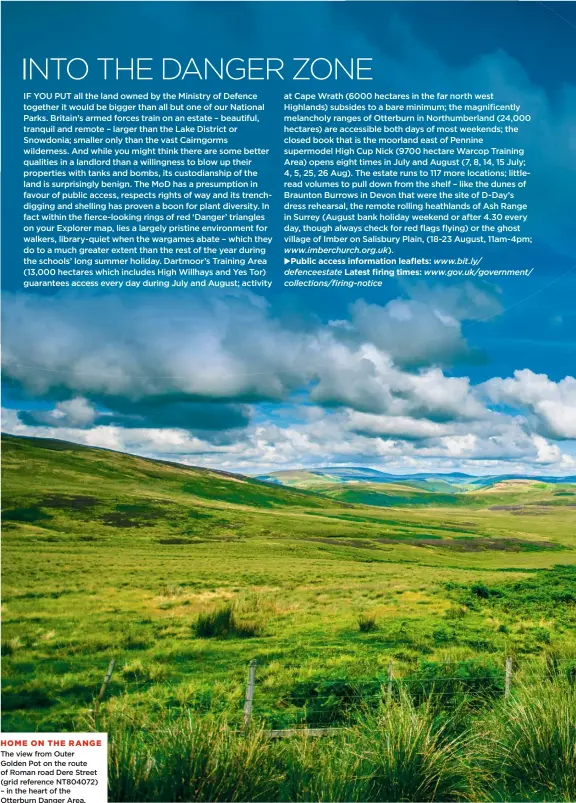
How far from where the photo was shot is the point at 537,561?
5212cm

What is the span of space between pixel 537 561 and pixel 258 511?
145 feet

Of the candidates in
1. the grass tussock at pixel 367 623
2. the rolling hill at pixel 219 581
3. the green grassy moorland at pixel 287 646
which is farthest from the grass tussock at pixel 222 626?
the grass tussock at pixel 367 623

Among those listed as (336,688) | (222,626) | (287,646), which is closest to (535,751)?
(336,688)

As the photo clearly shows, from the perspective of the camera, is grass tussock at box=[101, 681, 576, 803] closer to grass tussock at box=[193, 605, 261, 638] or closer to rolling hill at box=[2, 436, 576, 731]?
rolling hill at box=[2, 436, 576, 731]

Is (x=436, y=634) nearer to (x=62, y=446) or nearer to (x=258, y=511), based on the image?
(x=258, y=511)

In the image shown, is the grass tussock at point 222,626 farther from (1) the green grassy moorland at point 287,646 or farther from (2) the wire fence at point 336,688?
(2) the wire fence at point 336,688

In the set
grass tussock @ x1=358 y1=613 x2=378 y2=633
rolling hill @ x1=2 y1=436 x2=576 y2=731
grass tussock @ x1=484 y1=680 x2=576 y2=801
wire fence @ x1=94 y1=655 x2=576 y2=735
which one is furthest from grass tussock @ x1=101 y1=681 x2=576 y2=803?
grass tussock @ x1=358 y1=613 x2=378 y2=633

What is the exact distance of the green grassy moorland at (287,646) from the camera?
631 centimetres

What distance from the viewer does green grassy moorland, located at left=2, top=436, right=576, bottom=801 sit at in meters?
6.31

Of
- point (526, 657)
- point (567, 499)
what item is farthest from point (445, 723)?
point (567, 499)

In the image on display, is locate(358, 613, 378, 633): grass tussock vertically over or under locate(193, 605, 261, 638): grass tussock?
under

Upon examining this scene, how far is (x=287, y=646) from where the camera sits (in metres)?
18.3

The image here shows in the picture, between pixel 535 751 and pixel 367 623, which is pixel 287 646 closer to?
pixel 367 623

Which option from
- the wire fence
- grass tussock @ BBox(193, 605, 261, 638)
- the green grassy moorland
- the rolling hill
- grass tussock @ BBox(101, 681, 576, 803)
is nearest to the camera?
grass tussock @ BBox(101, 681, 576, 803)
